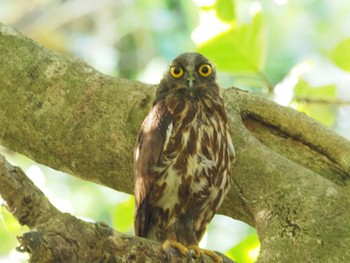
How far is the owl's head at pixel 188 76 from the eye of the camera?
3.32m

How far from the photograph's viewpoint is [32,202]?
2.25 meters

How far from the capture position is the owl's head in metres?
3.32

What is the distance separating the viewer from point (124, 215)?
11.7 ft

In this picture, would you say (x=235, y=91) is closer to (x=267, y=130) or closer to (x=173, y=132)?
(x=267, y=130)

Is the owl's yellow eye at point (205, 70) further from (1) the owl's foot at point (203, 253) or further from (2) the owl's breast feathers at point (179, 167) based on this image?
(1) the owl's foot at point (203, 253)

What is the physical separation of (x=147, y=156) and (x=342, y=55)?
1.07 m

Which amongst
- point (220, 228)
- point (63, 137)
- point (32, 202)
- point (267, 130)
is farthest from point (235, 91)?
point (220, 228)

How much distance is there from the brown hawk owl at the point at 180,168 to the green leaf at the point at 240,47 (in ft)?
0.94

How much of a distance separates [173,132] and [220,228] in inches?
125

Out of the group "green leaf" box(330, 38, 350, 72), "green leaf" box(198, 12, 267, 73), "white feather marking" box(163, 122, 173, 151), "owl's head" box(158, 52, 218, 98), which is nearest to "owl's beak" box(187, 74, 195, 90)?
"owl's head" box(158, 52, 218, 98)

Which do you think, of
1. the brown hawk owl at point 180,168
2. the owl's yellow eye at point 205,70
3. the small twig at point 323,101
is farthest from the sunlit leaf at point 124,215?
the small twig at point 323,101

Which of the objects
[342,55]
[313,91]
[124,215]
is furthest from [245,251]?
[342,55]

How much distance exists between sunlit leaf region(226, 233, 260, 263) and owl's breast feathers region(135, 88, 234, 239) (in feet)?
0.63

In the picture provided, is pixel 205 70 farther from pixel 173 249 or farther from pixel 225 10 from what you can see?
pixel 173 249
